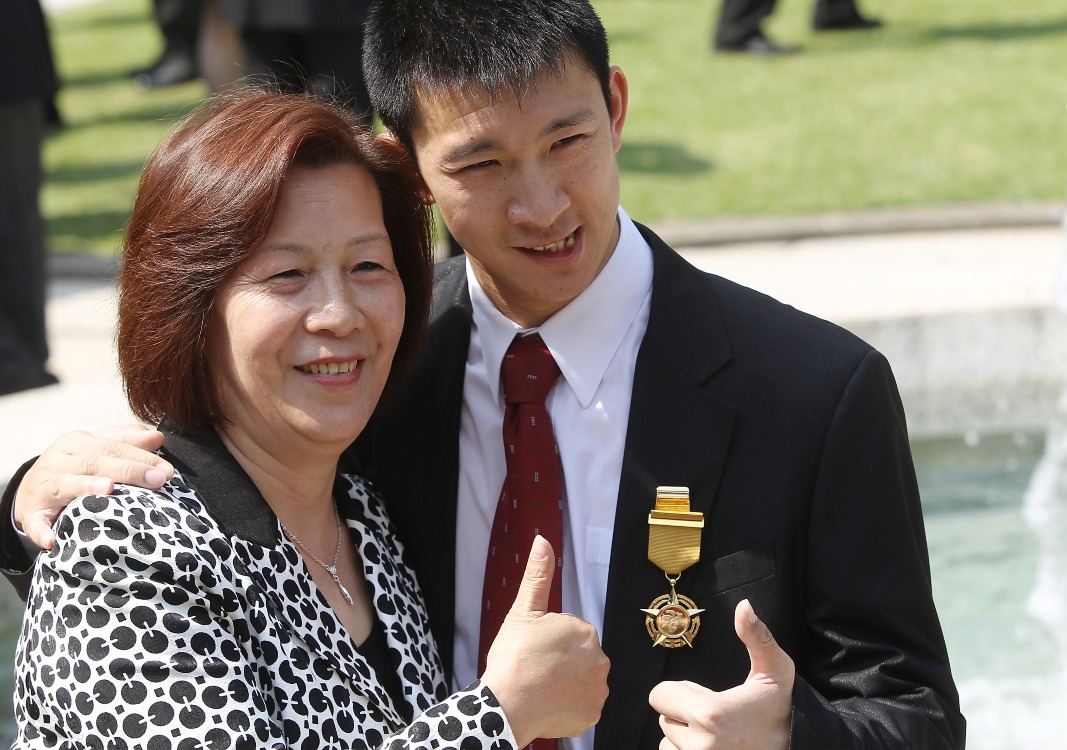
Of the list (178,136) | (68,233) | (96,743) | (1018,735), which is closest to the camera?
(96,743)

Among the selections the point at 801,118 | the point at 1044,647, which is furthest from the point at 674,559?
the point at 801,118

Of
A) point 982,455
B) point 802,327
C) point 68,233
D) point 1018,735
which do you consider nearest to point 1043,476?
point 982,455

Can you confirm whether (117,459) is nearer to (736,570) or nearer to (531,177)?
(531,177)

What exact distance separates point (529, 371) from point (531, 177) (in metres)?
0.34

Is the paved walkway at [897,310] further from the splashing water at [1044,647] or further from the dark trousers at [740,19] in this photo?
the dark trousers at [740,19]

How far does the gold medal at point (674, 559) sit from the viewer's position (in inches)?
89.8

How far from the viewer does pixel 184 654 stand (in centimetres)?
198

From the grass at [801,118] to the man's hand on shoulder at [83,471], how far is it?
15.4 ft

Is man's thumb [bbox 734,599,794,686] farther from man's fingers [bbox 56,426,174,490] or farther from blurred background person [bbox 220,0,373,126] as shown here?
blurred background person [bbox 220,0,373,126]

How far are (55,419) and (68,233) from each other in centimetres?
316

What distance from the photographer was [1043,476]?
534cm

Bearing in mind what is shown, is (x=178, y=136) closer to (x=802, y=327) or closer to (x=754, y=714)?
(x=802, y=327)

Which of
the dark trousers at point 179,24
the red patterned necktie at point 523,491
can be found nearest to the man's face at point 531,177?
the red patterned necktie at point 523,491

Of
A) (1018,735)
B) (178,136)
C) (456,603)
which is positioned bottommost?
(1018,735)
